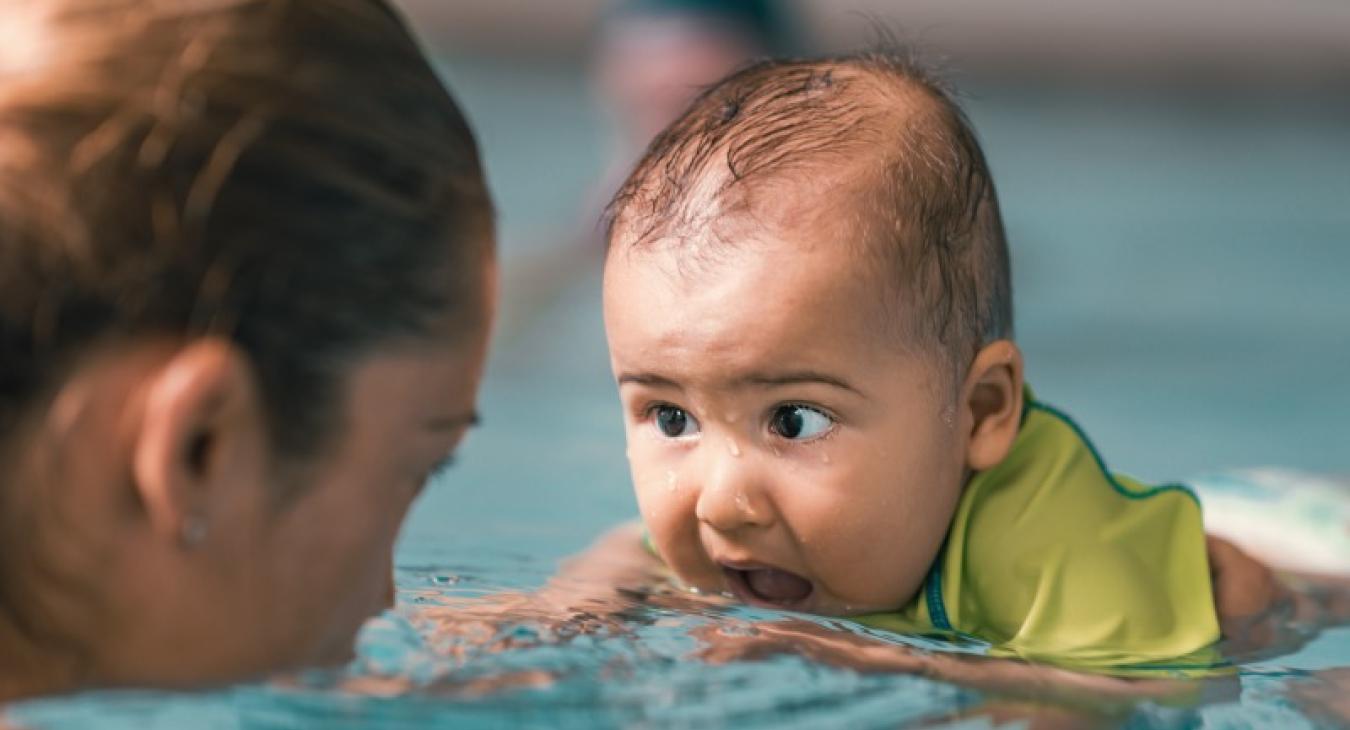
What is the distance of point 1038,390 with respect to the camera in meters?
5.95

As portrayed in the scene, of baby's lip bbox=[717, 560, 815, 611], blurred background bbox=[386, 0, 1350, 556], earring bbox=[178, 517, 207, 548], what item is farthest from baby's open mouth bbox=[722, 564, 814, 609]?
earring bbox=[178, 517, 207, 548]

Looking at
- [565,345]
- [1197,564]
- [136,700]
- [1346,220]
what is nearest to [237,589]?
[136,700]

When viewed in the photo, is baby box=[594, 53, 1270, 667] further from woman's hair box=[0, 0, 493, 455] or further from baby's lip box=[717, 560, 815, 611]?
woman's hair box=[0, 0, 493, 455]

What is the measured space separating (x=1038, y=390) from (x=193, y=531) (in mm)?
4559

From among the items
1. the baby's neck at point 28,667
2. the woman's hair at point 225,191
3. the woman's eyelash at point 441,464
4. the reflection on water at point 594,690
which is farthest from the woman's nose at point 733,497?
the baby's neck at point 28,667

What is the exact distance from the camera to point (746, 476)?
2.48 meters

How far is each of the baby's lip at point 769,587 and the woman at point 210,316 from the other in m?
0.86

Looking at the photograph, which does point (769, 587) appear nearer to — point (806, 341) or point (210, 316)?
point (806, 341)

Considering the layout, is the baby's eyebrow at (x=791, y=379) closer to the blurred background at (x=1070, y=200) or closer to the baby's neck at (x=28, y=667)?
the blurred background at (x=1070, y=200)

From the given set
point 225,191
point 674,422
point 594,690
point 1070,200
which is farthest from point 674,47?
point 225,191

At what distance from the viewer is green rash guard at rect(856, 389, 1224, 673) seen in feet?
8.34

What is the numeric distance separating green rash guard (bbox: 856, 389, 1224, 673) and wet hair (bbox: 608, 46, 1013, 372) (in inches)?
8.5

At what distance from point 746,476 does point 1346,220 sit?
23.5 feet

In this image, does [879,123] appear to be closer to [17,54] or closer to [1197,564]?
[1197,564]
